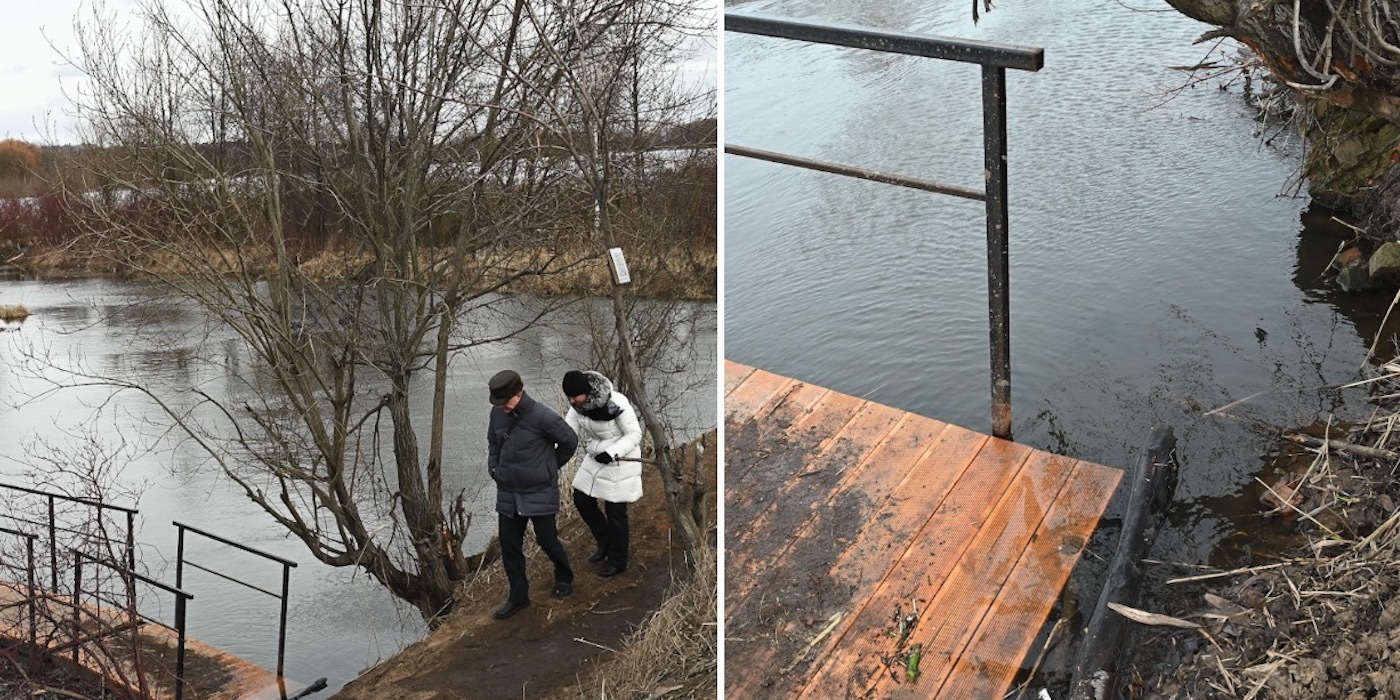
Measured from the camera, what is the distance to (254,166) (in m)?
7.45

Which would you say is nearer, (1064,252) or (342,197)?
(1064,252)

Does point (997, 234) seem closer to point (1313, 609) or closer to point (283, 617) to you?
point (1313, 609)

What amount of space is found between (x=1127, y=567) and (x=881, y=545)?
63 cm

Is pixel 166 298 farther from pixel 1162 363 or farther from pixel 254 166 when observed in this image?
pixel 1162 363

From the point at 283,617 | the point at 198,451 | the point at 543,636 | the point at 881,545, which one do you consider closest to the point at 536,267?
the point at 283,617

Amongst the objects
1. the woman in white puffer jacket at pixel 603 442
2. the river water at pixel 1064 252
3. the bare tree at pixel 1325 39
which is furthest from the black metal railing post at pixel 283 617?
the bare tree at pixel 1325 39

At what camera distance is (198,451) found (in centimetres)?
954

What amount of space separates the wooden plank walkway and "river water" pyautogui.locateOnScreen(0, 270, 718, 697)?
4274mm

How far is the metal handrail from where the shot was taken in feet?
10.2

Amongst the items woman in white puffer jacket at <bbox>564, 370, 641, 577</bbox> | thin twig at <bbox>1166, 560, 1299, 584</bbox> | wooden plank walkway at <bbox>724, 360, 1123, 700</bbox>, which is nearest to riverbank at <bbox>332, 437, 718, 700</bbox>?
woman in white puffer jacket at <bbox>564, 370, 641, 577</bbox>

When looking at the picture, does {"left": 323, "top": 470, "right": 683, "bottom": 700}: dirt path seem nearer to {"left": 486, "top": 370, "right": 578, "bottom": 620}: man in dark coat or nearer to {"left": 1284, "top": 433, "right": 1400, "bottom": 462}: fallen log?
{"left": 486, "top": 370, "right": 578, "bottom": 620}: man in dark coat

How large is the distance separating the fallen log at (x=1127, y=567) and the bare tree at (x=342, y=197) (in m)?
4.05

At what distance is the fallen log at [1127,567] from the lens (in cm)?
275

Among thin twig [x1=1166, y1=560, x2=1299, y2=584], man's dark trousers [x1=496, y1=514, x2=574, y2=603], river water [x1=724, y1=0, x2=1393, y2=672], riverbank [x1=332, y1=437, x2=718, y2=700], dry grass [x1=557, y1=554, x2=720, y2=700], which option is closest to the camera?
thin twig [x1=1166, y1=560, x2=1299, y2=584]
